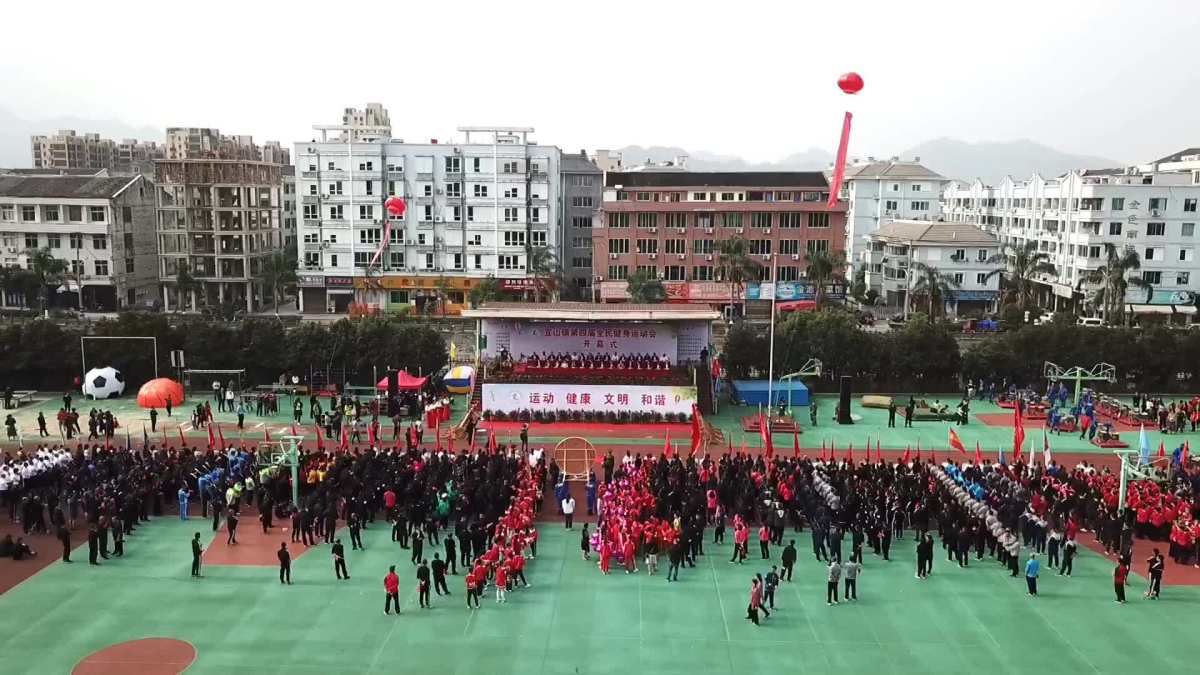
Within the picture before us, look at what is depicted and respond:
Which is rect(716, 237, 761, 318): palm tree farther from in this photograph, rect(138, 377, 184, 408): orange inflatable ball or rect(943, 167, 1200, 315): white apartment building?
rect(138, 377, 184, 408): orange inflatable ball

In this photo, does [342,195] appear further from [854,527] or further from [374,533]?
[854,527]

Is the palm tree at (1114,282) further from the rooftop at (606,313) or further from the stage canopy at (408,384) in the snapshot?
the stage canopy at (408,384)

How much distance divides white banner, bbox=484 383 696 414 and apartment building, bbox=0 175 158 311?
138 ft

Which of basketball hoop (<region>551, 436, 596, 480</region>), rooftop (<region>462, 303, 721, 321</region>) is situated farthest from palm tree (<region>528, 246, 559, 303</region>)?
basketball hoop (<region>551, 436, 596, 480</region>)

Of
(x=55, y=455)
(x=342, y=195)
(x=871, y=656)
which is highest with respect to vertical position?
(x=342, y=195)

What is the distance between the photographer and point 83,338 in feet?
128

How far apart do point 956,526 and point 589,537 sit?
8.20m

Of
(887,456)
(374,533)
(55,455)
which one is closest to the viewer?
(374,533)

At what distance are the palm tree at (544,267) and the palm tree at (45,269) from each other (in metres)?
31.3

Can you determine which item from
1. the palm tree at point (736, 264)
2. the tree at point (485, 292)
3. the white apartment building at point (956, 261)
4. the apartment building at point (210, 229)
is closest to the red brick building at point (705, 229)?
the palm tree at point (736, 264)

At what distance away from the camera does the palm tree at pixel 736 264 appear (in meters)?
59.7

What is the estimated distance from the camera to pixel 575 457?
29766mm

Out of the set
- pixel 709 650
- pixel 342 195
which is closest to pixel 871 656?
pixel 709 650

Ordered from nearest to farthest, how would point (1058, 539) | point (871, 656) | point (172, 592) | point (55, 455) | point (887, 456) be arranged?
point (871, 656) → point (172, 592) → point (1058, 539) → point (55, 455) → point (887, 456)
